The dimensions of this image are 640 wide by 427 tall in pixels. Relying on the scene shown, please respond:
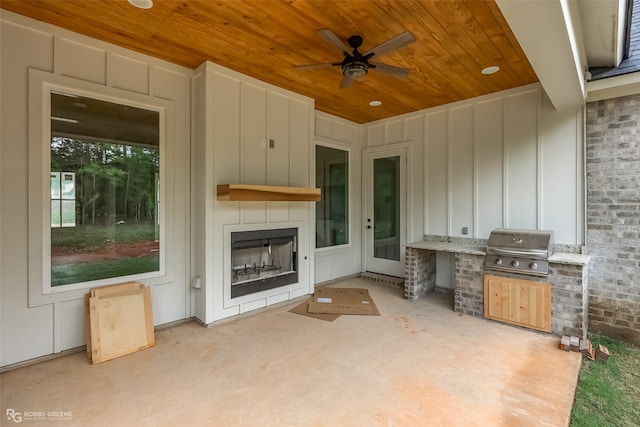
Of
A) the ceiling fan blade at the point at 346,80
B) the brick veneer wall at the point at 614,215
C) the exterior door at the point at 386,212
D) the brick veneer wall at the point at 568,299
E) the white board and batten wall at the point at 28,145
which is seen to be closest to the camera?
the white board and batten wall at the point at 28,145

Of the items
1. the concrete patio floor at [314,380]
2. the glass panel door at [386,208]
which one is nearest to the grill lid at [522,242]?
the concrete patio floor at [314,380]

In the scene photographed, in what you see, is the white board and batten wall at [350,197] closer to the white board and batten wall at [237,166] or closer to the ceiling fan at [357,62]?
the white board and batten wall at [237,166]

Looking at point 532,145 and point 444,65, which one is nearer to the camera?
point 444,65

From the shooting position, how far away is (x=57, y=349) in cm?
278

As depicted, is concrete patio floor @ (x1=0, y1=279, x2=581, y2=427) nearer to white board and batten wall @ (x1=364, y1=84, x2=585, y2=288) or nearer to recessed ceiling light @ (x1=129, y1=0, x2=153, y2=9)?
white board and batten wall @ (x1=364, y1=84, x2=585, y2=288)

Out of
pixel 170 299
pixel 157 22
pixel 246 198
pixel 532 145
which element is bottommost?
pixel 170 299

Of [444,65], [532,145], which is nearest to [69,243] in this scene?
[444,65]

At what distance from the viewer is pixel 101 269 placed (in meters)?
3.05

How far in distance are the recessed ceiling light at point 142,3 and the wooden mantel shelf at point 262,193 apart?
1.64 m

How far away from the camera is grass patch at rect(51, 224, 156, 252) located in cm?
282

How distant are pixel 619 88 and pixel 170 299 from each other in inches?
216

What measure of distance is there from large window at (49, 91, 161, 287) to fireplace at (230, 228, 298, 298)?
2.93 feet

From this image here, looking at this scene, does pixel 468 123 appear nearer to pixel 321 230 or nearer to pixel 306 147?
pixel 306 147

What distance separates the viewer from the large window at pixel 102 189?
2.81 meters
